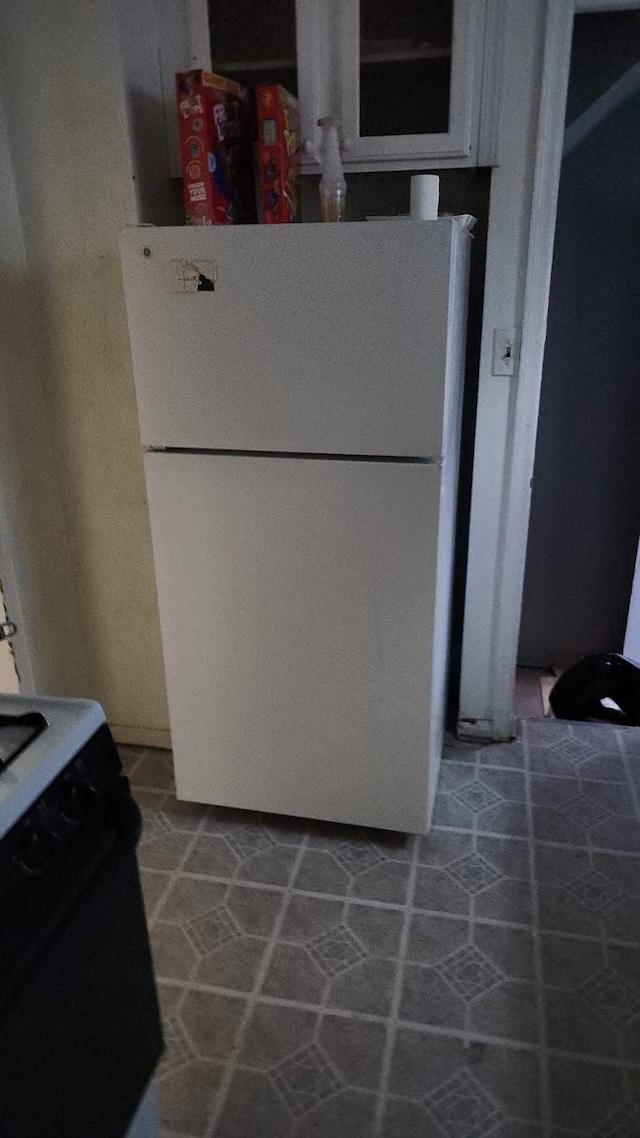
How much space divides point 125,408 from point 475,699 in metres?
1.24

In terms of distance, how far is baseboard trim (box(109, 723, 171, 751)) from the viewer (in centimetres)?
222

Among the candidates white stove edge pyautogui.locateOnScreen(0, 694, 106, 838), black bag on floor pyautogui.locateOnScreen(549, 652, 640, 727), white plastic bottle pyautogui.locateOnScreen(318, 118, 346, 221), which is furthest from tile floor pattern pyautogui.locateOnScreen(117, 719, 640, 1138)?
white plastic bottle pyautogui.locateOnScreen(318, 118, 346, 221)

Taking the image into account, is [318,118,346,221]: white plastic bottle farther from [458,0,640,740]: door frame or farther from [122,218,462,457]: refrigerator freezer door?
[458,0,640,740]: door frame

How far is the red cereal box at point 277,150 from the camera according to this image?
1.58 metres

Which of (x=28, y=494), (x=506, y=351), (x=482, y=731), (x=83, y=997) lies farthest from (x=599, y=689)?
(x=83, y=997)

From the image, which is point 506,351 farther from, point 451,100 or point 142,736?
point 142,736

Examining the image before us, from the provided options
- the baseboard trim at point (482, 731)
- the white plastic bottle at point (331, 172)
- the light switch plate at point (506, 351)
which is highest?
the white plastic bottle at point (331, 172)

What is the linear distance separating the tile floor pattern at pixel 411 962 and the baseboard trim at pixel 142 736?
0.10 meters

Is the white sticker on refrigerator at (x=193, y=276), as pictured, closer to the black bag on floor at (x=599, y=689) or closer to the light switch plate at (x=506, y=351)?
the light switch plate at (x=506, y=351)

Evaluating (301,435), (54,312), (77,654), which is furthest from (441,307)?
(77,654)

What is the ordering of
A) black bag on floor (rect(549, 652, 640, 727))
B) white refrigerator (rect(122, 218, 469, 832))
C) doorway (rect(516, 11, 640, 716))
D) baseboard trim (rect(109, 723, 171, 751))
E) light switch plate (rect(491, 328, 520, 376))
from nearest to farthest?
1. white refrigerator (rect(122, 218, 469, 832))
2. light switch plate (rect(491, 328, 520, 376))
3. baseboard trim (rect(109, 723, 171, 751))
4. doorway (rect(516, 11, 640, 716))
5. black bag on floor (rect(549, 652, 640, 727))

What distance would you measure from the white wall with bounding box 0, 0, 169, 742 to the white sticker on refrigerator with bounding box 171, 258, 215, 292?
35 cm

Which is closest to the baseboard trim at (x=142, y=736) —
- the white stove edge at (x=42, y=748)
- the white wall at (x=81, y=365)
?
the white wall at (x=81, y=365)

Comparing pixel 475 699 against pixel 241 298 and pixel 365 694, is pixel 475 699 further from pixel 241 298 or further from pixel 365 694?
pixel 241 298
